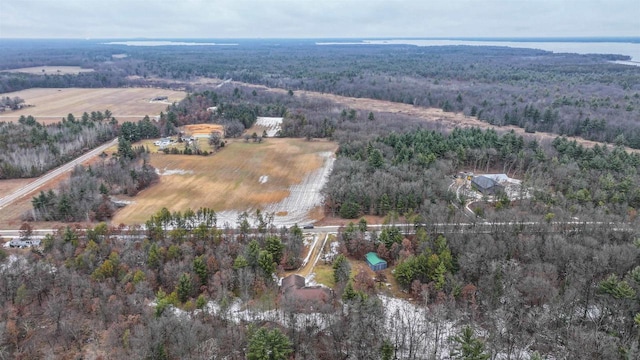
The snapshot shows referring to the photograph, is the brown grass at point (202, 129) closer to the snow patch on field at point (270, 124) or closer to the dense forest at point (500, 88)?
the snow patch on field at point (270, 124)

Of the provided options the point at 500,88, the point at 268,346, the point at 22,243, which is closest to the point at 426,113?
the point at 500,88

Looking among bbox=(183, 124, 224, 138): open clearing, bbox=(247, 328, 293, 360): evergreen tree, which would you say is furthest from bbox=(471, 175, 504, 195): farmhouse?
bbox=(183, 124, 224, 138): open clearing

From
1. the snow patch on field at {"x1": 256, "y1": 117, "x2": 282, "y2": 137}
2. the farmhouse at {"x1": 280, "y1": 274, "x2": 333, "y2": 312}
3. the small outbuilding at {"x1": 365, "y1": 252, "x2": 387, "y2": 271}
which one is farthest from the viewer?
the snow patch on field at {"x1": 256, "y1": 117, "x2": 282, "y2": 137}

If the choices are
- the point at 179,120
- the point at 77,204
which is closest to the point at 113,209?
the point at 77,204

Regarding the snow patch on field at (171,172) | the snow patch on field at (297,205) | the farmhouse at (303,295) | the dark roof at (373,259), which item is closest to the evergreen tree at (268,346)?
the farmhouse at (303,295)

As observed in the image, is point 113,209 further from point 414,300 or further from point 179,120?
point 179,120

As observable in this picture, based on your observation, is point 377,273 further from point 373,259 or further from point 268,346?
point 268,346

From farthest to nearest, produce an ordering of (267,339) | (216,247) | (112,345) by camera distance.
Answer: (216,247) < (112,345) < (267,339)

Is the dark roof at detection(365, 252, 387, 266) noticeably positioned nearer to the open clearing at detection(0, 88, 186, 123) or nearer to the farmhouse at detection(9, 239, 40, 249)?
the farmhouse at detection(9, 239, 40, 249)
